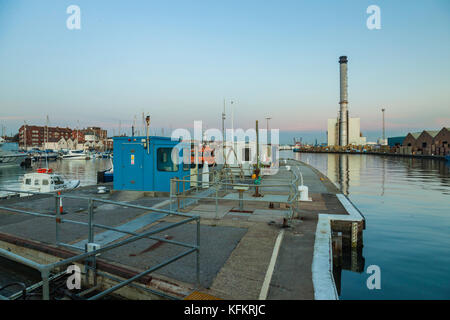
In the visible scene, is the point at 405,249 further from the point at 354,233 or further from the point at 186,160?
the point at 186,160

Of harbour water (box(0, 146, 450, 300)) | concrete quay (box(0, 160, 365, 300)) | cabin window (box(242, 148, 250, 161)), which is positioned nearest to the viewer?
concrete quay (box(0, 160, 365, 300))

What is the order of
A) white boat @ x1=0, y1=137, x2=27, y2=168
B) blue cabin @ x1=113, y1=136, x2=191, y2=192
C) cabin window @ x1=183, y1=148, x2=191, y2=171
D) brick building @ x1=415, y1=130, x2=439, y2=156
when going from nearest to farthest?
blue cabin @ x1=113, y1=136, x2=191, y2=192
cabin window @ x1=183, y1=148, x2=191, y2=171
white boat @ x1=0, y1=137, x2=27, y2=168
brick building @ x1=415, y1=130, x2=439, y2=156

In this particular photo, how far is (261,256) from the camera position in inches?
242

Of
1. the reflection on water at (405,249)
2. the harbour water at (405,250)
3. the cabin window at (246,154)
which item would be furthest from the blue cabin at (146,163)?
the cabin window at (246,154)

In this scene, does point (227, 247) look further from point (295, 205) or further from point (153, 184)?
point (153, 184)

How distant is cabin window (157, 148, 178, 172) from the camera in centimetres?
1341

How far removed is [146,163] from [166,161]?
924 millimetres

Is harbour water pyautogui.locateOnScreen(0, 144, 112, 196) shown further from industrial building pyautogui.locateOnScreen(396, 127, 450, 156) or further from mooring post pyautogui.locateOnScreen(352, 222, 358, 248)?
industrial building pyautogui.locateOnScreen(396, 127, 450, 156)

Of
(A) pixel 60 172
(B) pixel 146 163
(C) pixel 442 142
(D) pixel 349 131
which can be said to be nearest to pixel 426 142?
(C) pixel 442 142

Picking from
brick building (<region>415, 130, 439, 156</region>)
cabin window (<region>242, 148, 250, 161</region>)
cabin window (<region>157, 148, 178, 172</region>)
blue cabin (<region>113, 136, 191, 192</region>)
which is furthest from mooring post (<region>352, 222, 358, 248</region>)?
brick building (<region>415, 130, 439, 156</region>)

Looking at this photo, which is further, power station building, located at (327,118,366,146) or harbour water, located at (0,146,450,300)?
power station building, located at (327,118,366,146)
